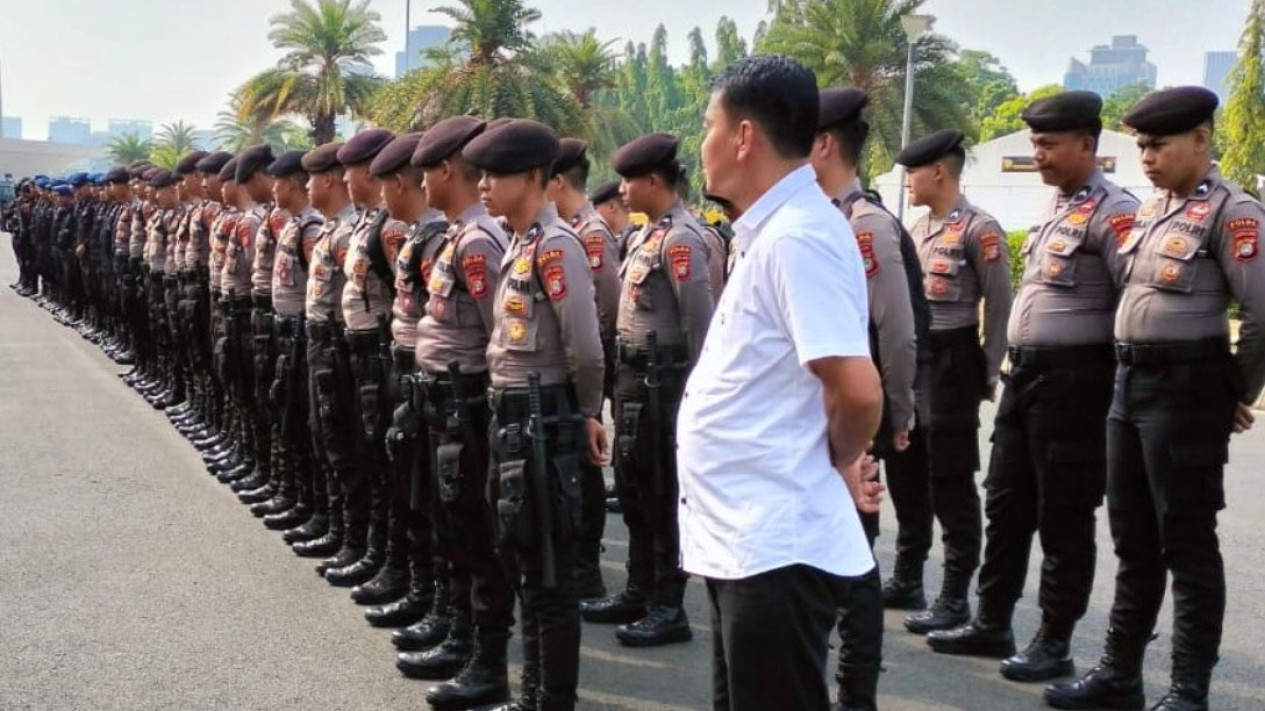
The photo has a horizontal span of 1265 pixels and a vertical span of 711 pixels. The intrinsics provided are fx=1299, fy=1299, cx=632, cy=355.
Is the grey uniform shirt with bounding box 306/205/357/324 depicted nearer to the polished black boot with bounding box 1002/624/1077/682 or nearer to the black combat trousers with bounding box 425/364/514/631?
the black combat trousers with bounding box 425/364/514/631

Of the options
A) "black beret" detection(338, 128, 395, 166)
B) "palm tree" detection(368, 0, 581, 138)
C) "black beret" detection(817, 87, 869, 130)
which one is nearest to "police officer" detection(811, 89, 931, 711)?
"black beret" detection(817, 87, 869, 130)

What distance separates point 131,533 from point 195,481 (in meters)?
1.39

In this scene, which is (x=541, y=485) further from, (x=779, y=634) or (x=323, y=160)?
(x=323, y=160)

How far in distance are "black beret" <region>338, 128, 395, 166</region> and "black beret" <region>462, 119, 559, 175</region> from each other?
4.94 feet

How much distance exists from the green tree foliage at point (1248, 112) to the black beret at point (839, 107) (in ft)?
73.2

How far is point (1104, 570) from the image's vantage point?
6.05 m

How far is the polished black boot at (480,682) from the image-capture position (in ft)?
14.0

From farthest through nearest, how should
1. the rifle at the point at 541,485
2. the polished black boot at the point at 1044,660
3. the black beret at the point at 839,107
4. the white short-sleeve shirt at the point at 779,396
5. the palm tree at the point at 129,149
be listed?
the palm tree at the point at 129,149 < the polished black boot at the point at 1044,660 < the black beret at the point at 839,107 < the rifle at the point at 541,485 < the white short-sleeve shirt at the point at 779,396

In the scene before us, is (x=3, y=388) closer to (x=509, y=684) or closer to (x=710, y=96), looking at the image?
(x=509, y=684)

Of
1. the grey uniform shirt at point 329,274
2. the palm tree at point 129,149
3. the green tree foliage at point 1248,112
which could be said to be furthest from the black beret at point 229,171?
the palm tree at point 129,149

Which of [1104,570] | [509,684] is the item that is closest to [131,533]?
[509,684]

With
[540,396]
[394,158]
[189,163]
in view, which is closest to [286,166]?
[394,158]

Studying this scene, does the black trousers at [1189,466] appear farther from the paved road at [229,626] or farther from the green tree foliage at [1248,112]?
the green tree foliage at [1248,112]

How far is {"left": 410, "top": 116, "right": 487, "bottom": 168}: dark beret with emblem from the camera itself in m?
4.48
